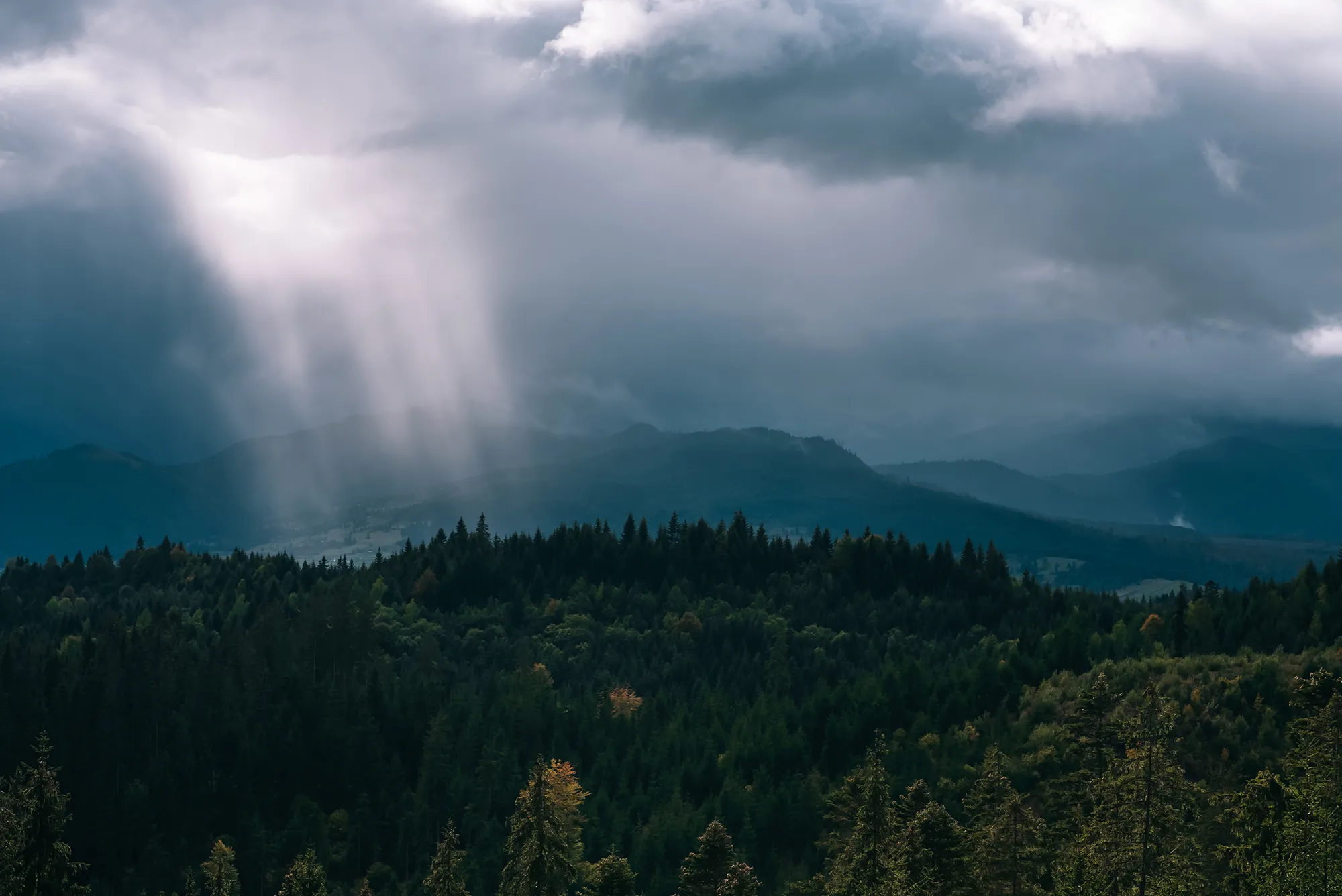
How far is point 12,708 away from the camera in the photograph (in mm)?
192750

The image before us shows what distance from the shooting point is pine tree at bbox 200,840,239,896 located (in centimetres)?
14538

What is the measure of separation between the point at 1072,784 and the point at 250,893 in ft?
359

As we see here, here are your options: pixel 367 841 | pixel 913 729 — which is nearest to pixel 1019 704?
pixel 913 729

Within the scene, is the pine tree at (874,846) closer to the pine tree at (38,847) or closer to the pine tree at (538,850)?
the pine tree at (538,850)

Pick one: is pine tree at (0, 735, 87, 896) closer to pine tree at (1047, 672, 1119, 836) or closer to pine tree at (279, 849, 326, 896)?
pine tree at (279, 849, 326, 896)

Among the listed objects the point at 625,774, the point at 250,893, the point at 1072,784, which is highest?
the point at 1072,784

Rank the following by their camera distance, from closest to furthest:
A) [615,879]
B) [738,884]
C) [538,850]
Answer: [738,884], [538,850], [615,879]

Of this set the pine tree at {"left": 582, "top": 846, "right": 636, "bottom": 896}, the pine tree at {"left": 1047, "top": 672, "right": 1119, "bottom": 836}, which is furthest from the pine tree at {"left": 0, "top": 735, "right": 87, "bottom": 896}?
the pine tree at {"left": 1047, "top": 672, "right": 1119, "bottom": 836}

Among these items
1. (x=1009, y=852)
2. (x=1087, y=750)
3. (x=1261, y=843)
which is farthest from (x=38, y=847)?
(x=1087, y=750)

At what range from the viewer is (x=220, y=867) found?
146 meters

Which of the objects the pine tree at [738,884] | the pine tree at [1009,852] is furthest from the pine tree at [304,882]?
the pine tree at [1009,852]

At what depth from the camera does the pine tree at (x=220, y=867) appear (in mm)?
145375

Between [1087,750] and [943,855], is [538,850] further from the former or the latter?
[1087,750]

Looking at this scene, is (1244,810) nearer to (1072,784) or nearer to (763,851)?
(1072,784)
